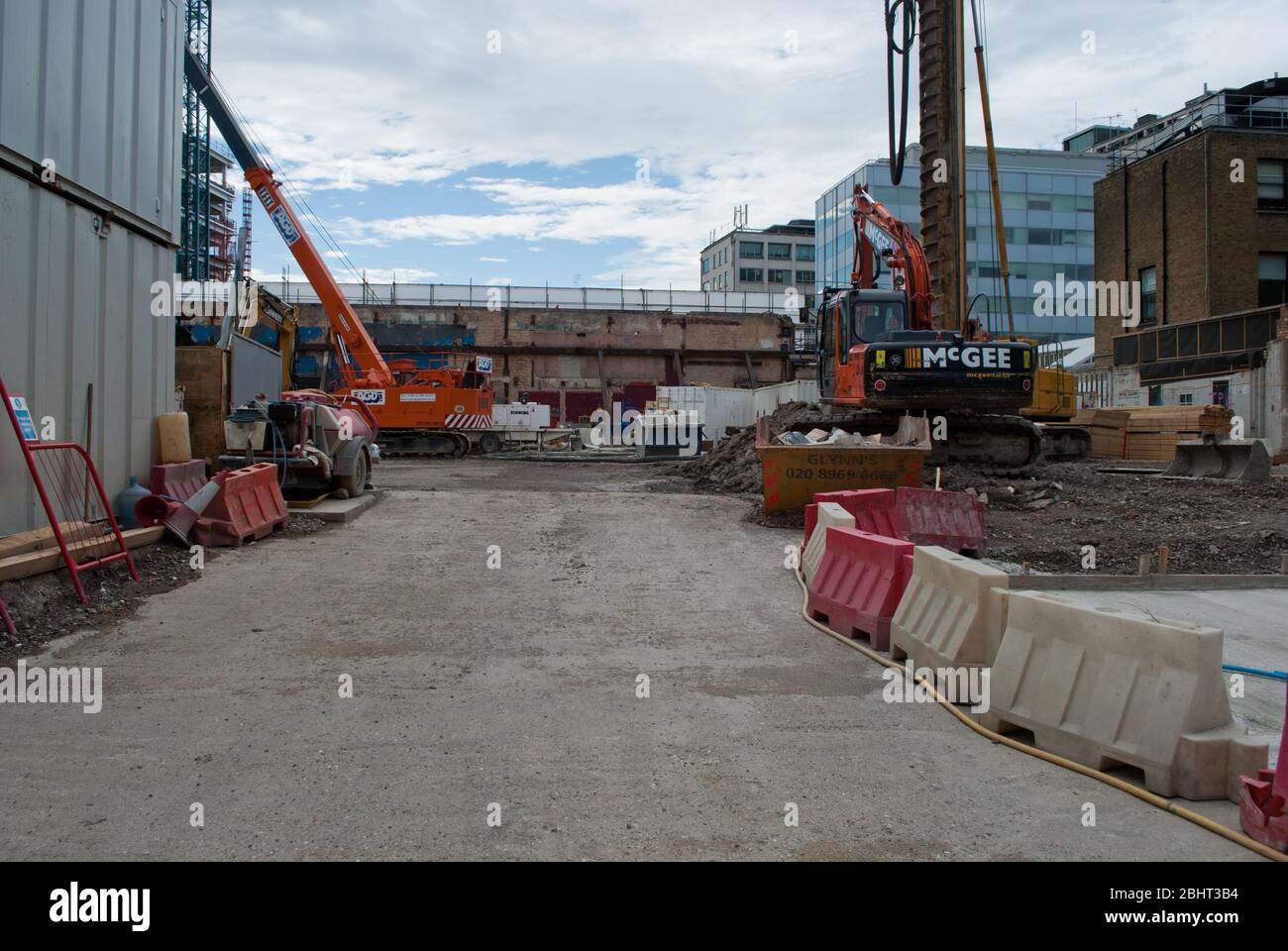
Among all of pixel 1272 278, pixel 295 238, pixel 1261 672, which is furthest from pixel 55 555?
pixel 1272 278

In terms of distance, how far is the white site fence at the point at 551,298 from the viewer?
189ft

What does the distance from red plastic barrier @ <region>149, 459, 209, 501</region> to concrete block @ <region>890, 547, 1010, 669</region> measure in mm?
7799

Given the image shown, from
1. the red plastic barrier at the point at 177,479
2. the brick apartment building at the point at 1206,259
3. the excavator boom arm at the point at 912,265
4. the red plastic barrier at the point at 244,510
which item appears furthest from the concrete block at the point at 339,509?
the brick apartment building at the point at 1206,259

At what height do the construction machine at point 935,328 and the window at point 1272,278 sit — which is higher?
the window at point 1272,278

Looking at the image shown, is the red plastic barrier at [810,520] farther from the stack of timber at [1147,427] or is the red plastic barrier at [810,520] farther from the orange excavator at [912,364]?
the stack of timber at [1147,427]

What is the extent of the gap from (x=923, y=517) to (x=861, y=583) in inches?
138

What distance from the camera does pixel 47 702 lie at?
5145mm

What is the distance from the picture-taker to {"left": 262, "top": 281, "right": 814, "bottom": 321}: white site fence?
57531mm

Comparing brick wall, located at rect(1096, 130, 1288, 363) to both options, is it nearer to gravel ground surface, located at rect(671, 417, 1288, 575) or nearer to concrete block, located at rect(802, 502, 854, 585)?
gravel ground surface, located at rect(671, 417, 1288, 575)

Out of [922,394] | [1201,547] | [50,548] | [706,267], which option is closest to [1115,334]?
[922,394]

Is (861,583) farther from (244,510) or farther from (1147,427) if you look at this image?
(1147,427)

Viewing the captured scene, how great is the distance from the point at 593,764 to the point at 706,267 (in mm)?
111678

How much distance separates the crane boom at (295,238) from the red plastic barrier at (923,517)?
46.2 feet

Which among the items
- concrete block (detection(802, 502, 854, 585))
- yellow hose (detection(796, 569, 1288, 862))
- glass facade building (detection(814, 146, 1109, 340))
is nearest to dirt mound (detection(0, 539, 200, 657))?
concrete block (detection(802, 502, 854, 585))
